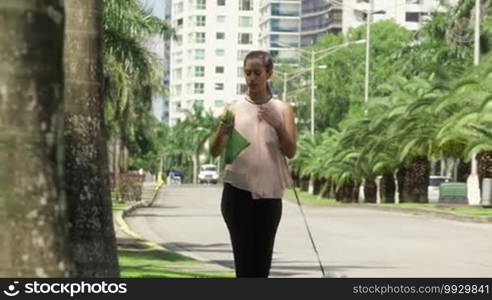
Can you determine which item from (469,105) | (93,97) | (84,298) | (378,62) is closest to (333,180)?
(469,105)

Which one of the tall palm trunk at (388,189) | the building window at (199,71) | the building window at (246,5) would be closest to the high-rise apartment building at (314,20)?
the building window at (199,71)

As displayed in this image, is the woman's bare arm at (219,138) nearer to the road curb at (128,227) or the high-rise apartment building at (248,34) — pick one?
the road curb at (128,227)

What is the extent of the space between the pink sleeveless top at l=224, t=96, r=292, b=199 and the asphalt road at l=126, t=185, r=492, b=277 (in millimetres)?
7785

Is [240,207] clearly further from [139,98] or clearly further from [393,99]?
[393,99]

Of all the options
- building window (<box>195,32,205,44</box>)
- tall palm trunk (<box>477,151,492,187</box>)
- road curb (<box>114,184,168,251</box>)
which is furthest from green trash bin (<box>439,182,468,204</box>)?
building window (<box>195,32,205,44</box>)

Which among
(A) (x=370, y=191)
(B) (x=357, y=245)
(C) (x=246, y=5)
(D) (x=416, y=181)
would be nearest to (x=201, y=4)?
(C) (x=246, y=5)

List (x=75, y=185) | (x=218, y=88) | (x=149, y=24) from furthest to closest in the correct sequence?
(x=218, y=88), (x=149, y=24), (x=75, y=185)

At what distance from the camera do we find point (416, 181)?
5850cm

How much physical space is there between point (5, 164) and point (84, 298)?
98 cm

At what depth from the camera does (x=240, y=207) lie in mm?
8188

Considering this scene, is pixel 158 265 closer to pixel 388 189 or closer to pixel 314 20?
pixel 388 189

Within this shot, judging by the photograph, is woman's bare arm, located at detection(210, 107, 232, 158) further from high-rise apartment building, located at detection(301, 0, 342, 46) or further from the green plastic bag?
high-rise apartment building, located at detection(301, 0, 342, 46)

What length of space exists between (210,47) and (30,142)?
12093 centimetres

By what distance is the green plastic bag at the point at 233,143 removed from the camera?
26.3ft
